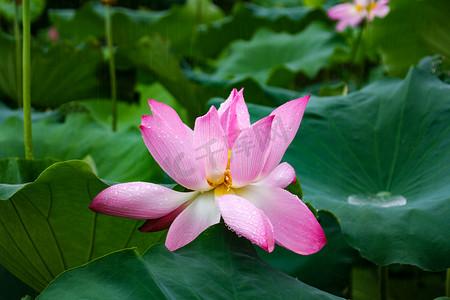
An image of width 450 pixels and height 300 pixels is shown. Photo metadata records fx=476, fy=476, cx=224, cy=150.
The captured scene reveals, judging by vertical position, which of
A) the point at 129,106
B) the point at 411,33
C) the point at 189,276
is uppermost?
the point at 411,33

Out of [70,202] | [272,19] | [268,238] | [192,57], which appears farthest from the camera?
[192,57]

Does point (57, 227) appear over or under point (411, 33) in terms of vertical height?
under

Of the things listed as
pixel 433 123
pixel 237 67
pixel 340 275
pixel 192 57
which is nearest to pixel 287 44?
pixel 237 67

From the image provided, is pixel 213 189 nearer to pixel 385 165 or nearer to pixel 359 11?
pixel 385 165

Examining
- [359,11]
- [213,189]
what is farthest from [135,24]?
[213,189]

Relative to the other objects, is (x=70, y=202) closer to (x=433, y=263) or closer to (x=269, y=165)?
(x=269, y=165)

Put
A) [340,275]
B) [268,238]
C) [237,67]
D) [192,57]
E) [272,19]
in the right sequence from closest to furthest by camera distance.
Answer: [268,238] → [340,275] → [237,67] → [272,19] → [192,57]

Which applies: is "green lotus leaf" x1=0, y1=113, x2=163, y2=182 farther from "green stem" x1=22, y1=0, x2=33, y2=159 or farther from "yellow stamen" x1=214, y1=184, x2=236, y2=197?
"yellow stamen" x1=214, y1=184, x2=236, y2=197

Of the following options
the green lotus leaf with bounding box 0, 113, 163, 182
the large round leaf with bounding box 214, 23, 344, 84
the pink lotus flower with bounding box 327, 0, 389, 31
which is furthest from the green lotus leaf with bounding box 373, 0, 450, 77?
the green lotus leaf with bounding box 0, 113, 163, 182
